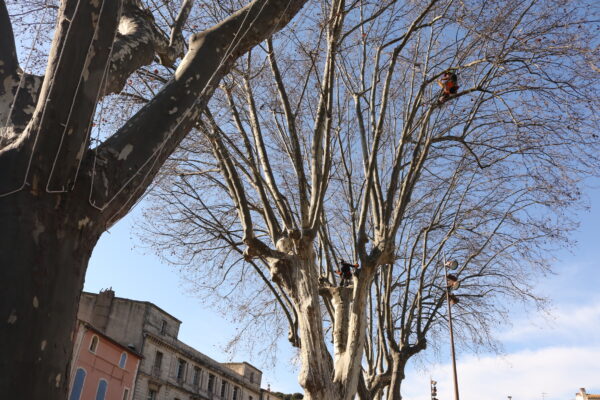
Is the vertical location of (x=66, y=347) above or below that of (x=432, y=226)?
below

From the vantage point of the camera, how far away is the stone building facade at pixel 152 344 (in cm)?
2555

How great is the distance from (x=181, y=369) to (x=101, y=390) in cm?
835

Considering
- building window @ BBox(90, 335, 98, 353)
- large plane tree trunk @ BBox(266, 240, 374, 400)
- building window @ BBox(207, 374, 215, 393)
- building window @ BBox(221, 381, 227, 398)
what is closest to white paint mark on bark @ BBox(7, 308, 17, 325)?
large plane tree trunk @ BBox(266, 240, 374, 400)

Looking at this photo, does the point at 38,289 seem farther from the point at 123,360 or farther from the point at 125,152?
the point at 123,360

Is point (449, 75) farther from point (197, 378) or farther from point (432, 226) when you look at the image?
point (197, 378)

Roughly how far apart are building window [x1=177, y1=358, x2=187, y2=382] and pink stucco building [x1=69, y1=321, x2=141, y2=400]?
453cm

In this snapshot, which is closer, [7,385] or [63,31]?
[7,385]

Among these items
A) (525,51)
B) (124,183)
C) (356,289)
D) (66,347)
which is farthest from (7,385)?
(525,51)

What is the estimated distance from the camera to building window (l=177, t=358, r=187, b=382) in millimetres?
28609

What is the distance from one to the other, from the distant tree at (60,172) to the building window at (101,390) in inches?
831

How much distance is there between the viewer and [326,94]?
Answer: 7.37 metres

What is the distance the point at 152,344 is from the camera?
86.5ft

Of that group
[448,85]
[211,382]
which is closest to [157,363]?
[211,382]

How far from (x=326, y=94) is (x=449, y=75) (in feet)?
6.74
